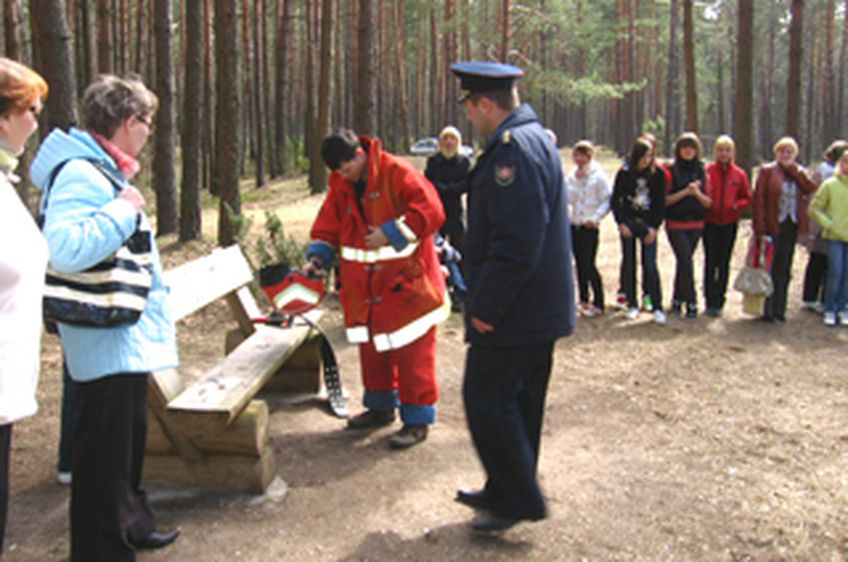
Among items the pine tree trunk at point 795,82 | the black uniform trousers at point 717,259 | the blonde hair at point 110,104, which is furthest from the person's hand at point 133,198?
the pine tree trunk at point 795,82

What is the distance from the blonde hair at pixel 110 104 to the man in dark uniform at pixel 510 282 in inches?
54.8

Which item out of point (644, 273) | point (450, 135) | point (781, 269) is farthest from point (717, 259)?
point (450, 135)

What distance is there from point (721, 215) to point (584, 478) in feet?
15.8

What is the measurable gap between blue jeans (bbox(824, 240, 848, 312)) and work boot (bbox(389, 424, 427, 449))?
17.6 ft

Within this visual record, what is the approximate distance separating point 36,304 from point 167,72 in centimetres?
979

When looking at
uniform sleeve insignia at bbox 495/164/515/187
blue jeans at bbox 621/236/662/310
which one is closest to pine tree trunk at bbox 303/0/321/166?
blue jeans at bbox 621/236/662/310

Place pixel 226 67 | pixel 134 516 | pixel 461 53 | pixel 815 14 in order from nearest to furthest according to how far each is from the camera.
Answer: pixel 134 516 → pixel 226 67 → pixel 461 53 → pixel 815 14

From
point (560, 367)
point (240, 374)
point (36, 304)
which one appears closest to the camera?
point (36, 304)

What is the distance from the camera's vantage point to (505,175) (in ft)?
10.3

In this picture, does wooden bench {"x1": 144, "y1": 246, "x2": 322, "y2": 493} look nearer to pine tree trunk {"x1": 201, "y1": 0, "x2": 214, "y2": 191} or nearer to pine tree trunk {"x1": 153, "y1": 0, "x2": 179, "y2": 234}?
pine tree trunk {"x1": 153, "y1": 0, "x2": 179, "y2": 234}

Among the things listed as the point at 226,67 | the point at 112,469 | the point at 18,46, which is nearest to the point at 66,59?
the point at 226,67

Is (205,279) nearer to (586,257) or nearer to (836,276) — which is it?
(586,257)

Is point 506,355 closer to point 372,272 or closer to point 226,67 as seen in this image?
point 372,272

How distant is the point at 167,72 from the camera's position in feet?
36.7
